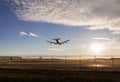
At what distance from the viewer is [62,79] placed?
2695 centimetres

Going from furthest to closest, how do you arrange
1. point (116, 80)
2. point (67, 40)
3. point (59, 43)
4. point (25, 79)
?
point (67, 40) → point (59, 43) → point (25, 79) → point (116, 80)

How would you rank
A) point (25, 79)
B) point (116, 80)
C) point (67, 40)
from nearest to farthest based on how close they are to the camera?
point (116, 80) → point (25, 79) → point (67, 40)

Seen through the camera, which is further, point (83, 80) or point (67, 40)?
point (67, 40)

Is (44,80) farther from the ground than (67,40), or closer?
closer

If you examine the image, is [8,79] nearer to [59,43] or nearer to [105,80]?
[105,80]

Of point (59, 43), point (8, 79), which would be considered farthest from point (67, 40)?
point (8, 79)

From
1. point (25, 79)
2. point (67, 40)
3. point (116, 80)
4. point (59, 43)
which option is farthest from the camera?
point (67, 40)

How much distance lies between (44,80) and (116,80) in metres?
7.70

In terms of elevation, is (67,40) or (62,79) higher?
(67,40)

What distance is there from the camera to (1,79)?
28422mm

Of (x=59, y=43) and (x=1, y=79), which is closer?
(x=1, y=79)

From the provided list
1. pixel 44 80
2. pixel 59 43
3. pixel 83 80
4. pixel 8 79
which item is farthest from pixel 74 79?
pixel 59 43

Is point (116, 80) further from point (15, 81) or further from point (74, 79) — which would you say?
point (15, 81)

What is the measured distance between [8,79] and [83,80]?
8589 mm
